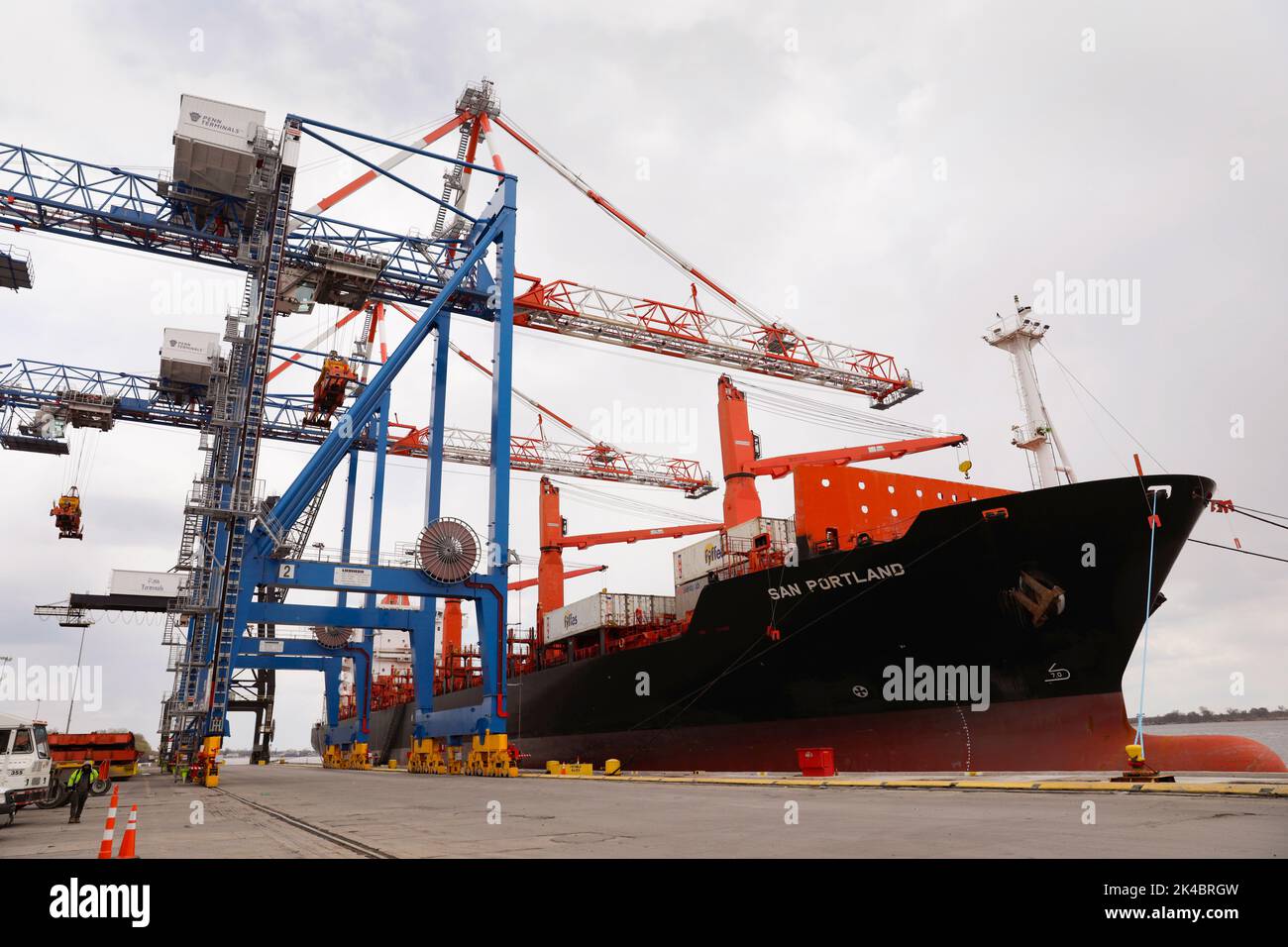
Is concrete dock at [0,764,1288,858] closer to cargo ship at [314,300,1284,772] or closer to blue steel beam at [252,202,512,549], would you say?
cargo ship at [314,300,1284,772]

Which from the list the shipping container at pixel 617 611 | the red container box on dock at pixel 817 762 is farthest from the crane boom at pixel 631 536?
the red container box on dock at pixel 817 762

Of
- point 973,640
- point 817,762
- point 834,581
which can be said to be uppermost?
point 834,581

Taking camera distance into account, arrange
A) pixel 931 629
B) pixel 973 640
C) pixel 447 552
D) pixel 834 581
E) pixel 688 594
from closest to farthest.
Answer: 1. pixel 973 640
2. pixel 931 629
3. pixel 834 581
4. pixel 447 552
5. pixel 688 594

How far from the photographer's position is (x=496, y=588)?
24.0 m

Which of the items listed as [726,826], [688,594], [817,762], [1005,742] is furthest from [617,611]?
Answer: [726,826]

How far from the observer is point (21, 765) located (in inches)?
479

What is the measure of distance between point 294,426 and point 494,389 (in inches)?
622

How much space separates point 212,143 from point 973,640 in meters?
23.3

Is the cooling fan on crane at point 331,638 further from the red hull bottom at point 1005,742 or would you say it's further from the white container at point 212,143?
the red hull bottom at point 1005,742

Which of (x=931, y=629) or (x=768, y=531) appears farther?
(x=768, y=531)

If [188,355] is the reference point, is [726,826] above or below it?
below
